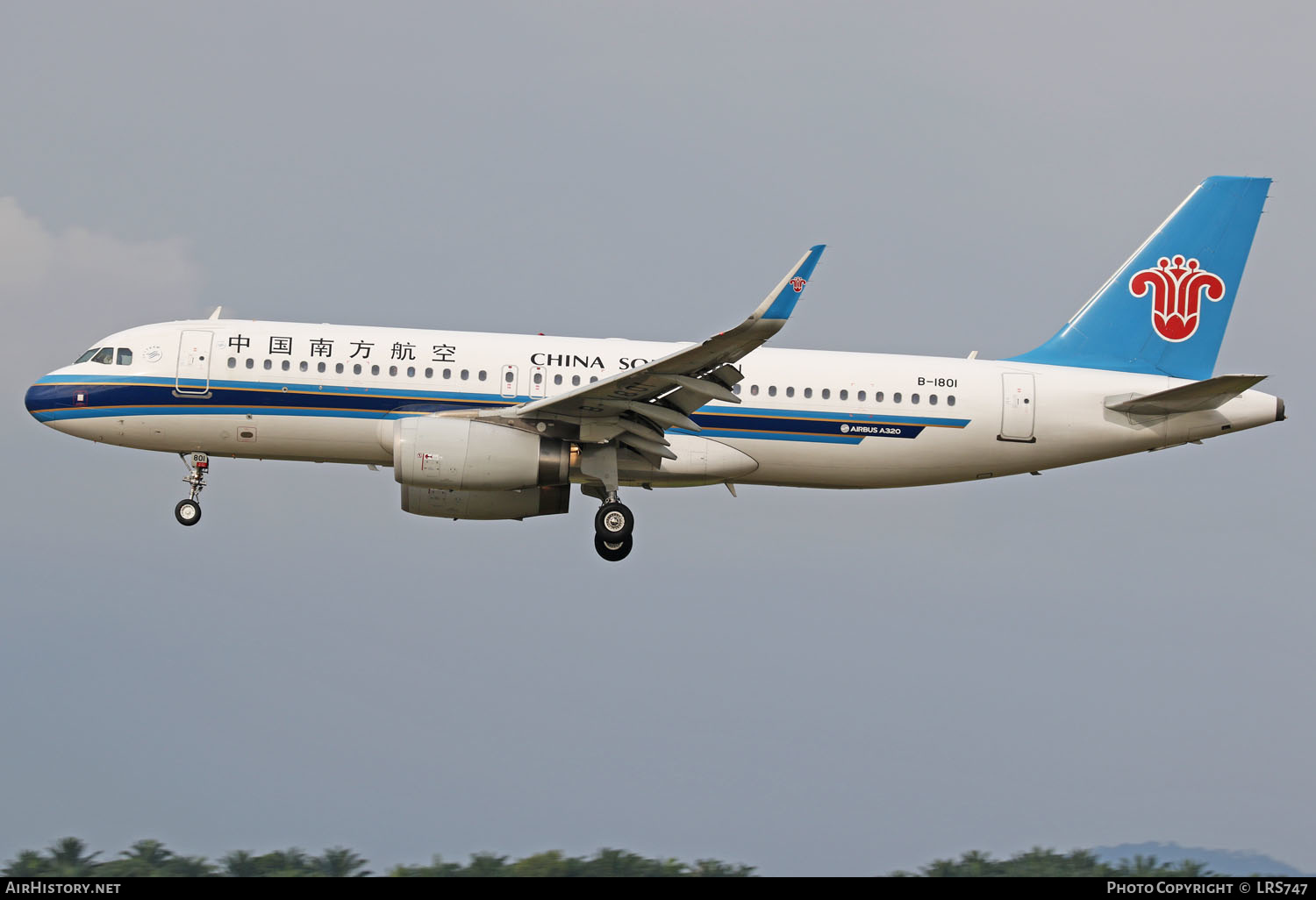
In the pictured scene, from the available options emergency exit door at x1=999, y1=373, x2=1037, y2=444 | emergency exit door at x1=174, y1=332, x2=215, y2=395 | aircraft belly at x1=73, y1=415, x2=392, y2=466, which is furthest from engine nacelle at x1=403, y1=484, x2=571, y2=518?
emergency exit door at x1=999, y1=373, x2=1037, y2=444

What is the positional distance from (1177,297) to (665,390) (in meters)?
12.4

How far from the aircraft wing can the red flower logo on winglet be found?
10365mm

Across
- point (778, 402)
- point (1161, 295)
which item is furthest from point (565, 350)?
point (1161, 295)

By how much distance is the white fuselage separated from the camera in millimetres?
30859

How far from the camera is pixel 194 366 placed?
3112 cm

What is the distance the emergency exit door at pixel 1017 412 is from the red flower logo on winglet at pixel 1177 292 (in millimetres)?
3835

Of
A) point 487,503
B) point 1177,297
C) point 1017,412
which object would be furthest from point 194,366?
point 1177,297

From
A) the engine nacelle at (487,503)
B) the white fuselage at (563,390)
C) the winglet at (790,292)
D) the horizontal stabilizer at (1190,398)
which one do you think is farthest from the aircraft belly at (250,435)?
the horizontal stabilizer at (1190,398)

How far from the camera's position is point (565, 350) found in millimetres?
31516

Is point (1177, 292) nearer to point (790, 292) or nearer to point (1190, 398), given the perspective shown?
point (1190, 398)

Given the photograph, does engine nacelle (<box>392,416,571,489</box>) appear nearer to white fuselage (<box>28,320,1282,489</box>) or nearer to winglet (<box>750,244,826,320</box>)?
white fuselage (<box>28,320,1282,489</box>)
